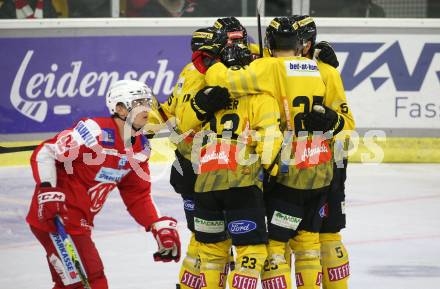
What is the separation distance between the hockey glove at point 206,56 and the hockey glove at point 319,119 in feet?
2.05

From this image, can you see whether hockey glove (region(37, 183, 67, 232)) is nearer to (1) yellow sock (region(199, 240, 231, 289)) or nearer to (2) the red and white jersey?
(2) the red and white jersey

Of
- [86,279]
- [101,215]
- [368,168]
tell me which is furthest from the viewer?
[368,168]

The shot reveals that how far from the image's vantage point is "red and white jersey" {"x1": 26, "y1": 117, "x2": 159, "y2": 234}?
4961 mm

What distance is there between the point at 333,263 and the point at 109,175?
1.31 metres

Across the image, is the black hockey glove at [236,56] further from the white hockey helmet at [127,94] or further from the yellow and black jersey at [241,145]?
the white hockey helmet at [127,94]

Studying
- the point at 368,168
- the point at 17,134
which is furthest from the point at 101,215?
the point at 368,168

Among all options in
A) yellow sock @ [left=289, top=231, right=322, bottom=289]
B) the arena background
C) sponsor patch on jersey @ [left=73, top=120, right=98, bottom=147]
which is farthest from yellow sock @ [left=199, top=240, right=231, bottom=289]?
the arena background

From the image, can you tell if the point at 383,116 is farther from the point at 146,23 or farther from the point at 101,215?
the point at 101,215

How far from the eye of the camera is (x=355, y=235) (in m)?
7.43

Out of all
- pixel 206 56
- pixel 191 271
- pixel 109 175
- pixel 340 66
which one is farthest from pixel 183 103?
pixel 340 66

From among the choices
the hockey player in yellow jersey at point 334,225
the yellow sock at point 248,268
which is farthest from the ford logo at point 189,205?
the yellow sock at point 248,268

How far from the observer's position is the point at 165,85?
10297mm

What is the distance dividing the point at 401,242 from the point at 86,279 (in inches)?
115

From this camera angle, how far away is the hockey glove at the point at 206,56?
5.45 metres
